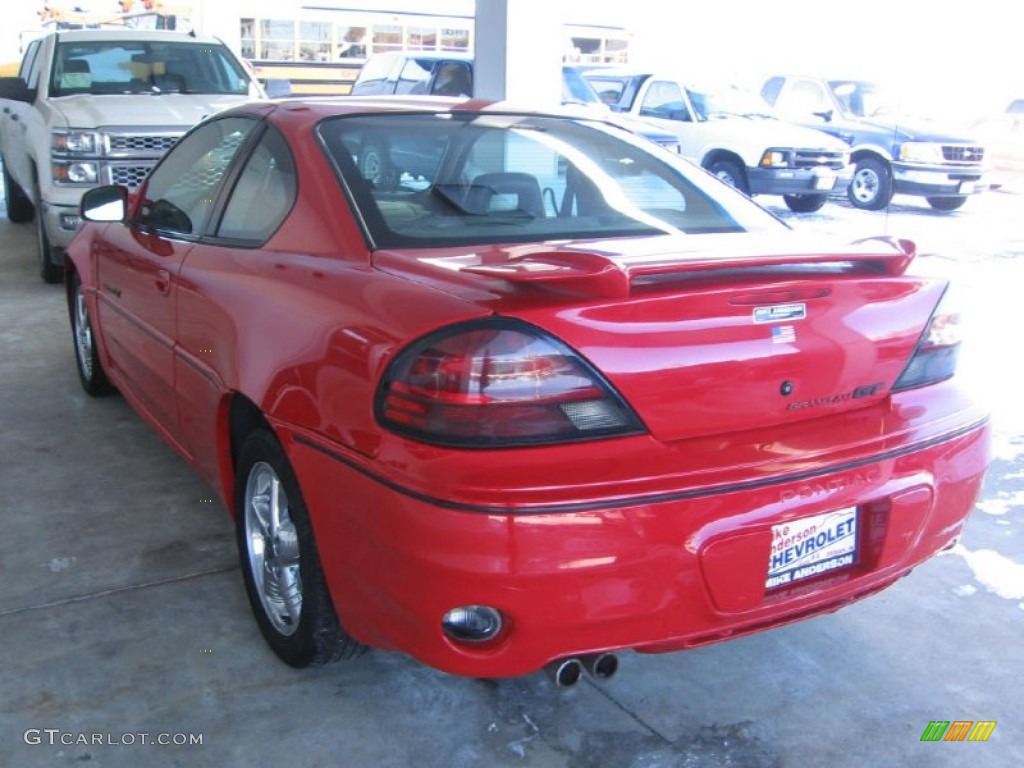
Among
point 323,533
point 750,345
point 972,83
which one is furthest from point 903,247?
point 972,83

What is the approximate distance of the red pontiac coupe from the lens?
204 centimetres

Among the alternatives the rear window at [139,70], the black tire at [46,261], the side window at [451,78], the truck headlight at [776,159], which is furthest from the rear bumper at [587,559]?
the side window at [451,78]

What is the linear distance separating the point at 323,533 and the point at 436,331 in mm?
595

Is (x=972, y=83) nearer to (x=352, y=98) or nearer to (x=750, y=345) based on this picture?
(x=352, y=98)

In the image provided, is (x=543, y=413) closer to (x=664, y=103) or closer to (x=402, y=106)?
(x=402, y=106)

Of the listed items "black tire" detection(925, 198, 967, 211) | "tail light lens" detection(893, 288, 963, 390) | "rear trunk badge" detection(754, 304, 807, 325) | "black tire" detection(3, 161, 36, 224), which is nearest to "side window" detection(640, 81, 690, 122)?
"black tire" detection(925, 198, 967, 211)

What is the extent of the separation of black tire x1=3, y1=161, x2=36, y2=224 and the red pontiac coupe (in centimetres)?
888

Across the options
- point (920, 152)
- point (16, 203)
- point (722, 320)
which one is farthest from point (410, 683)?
point (920, 152)

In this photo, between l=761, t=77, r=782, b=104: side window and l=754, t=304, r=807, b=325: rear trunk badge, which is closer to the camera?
l=754, t=304, r=807, b=325: rear trunk badge

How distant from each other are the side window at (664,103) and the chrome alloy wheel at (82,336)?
894cm

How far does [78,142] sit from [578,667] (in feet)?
21.1

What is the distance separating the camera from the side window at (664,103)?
12492 mm

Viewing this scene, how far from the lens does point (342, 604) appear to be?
2369 millimetres

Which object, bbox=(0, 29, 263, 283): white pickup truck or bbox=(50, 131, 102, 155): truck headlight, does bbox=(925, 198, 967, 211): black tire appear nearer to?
bbox=(0, 29, 263, 283): white pickup truck
